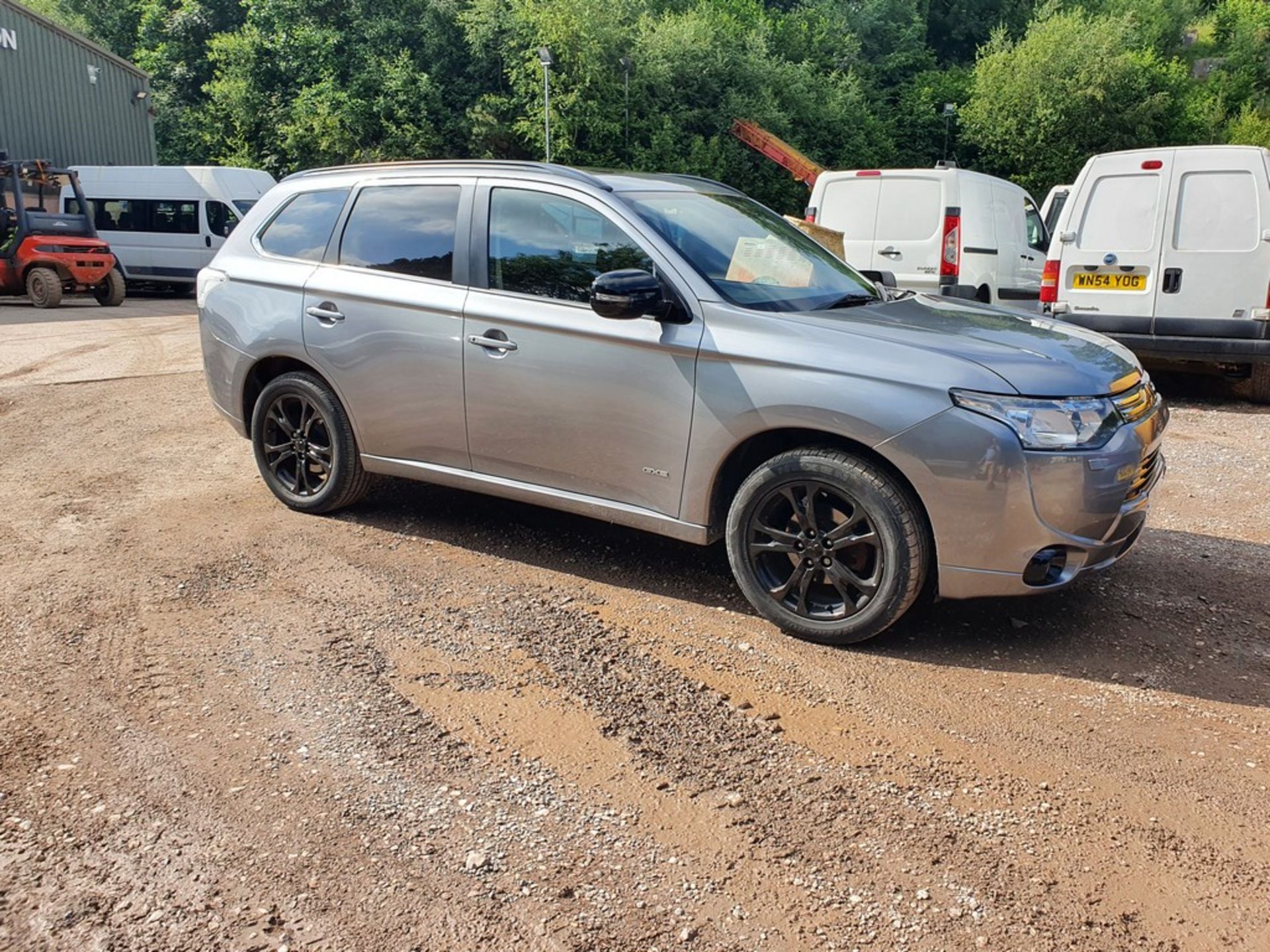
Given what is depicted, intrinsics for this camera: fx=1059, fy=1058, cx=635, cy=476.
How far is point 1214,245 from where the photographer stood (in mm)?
8719

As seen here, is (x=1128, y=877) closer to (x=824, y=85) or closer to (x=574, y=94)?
(x=574, y=94)

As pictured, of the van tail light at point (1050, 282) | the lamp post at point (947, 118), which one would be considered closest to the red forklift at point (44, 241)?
the van tail light at point (1050, 282)

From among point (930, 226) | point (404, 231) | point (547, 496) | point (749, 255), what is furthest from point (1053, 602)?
point (930, 226)

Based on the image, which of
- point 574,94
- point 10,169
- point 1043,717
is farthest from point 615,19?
point 1043,717

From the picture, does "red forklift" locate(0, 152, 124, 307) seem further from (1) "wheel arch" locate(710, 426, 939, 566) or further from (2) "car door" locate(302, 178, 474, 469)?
(1) "wheel arch" locate(710, 426, 939, 566)

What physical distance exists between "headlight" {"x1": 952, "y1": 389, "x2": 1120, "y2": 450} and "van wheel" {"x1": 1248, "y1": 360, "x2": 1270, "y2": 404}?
21.4 ft

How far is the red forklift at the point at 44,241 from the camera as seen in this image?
18.3m

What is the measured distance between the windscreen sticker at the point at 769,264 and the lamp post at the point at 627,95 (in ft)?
103

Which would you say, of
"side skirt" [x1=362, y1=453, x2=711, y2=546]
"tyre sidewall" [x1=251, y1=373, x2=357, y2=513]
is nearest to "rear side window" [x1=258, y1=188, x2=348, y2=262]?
"tyre sidewall" [x1=251, y1=373, x2=357, y2=513]

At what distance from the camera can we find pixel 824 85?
39.0m

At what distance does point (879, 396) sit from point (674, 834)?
5.78 ft

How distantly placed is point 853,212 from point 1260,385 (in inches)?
170

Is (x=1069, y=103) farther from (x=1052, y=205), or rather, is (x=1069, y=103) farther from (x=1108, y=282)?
Result: (x=1108, y=282)

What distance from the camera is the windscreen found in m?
4.42
